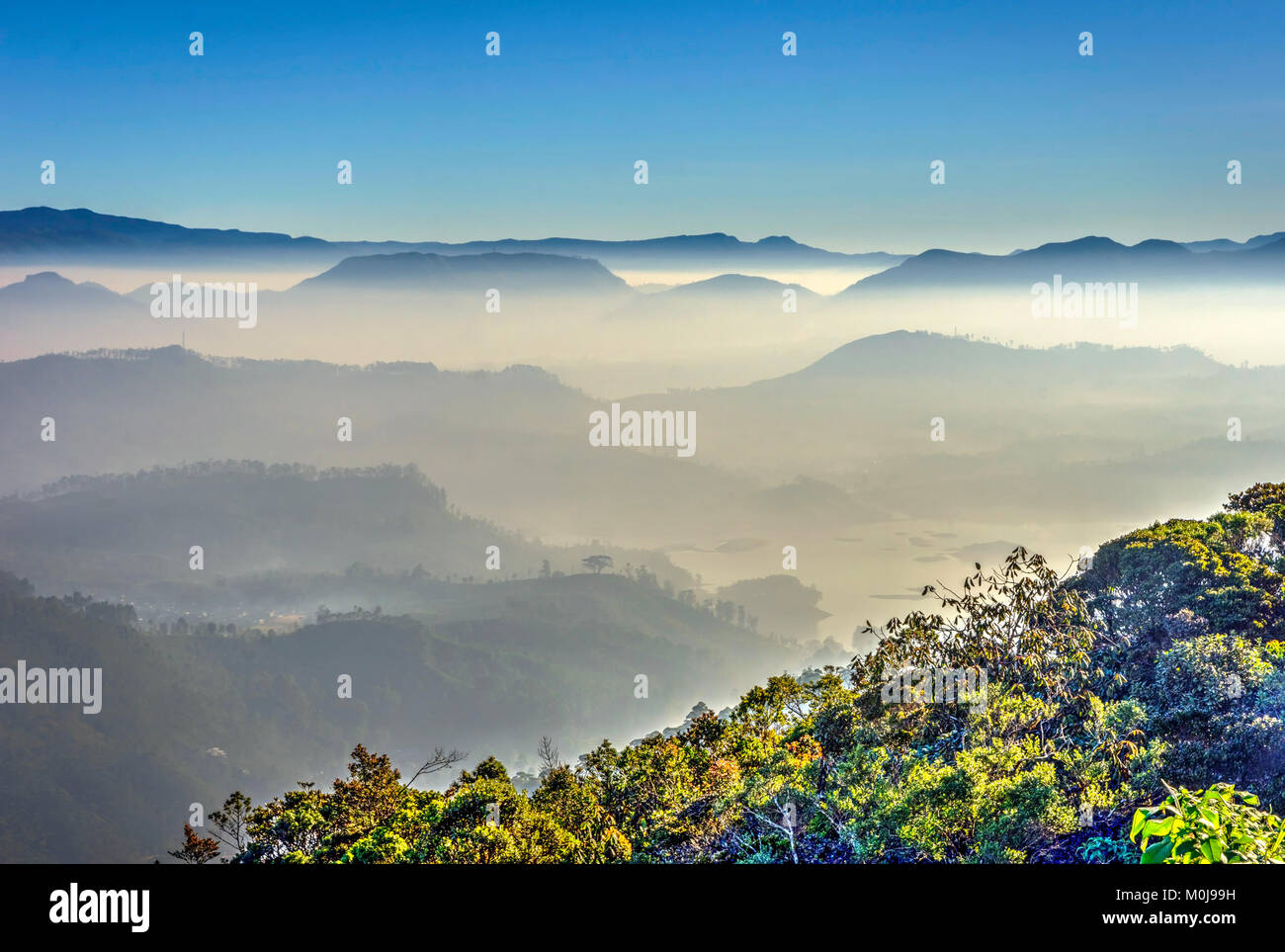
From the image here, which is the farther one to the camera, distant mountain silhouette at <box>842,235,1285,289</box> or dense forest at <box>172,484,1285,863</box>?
distant mountain silhouette at <box>842,235,1285,289</box>

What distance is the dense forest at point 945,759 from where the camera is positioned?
959 cm

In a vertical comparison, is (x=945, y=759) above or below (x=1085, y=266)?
below

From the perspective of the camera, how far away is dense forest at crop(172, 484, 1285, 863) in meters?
9.59

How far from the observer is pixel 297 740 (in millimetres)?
119688

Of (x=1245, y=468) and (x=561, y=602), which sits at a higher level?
(x=1245, y=468)

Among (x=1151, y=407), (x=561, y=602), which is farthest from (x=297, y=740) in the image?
(x=1151, y=407)

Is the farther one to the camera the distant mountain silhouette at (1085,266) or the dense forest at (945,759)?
the distant mountain silhouette at (1085,266)

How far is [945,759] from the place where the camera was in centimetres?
1127

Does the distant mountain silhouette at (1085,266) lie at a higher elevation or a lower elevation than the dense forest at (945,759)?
higher

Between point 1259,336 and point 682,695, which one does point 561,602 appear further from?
point 1259,336

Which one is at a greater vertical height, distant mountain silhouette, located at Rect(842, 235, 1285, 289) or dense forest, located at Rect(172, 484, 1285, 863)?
distant mountain silhouette, located at Rect(842, 235, 1285, 289)

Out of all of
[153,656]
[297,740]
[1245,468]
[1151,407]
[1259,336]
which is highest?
[1259,336]
